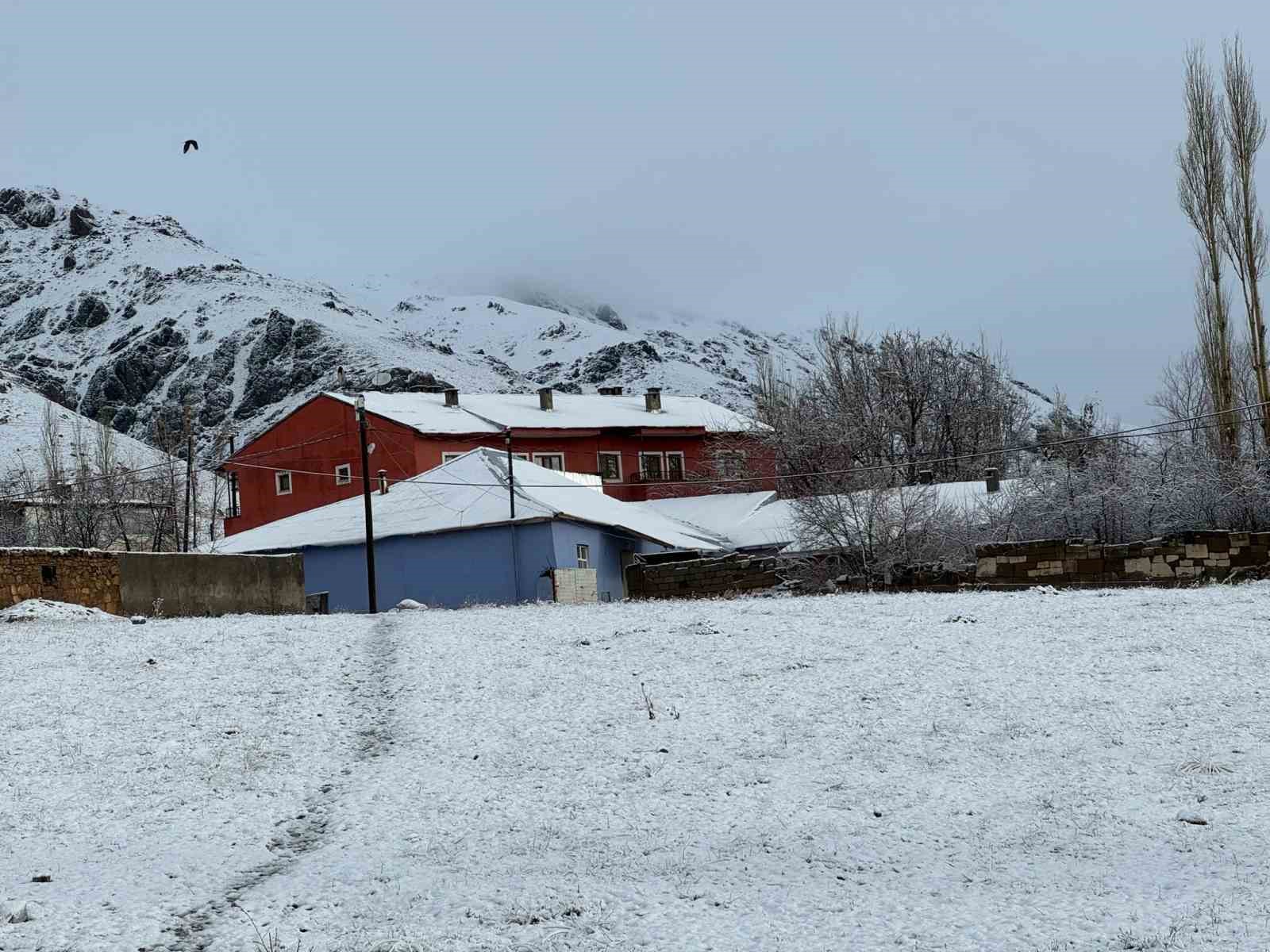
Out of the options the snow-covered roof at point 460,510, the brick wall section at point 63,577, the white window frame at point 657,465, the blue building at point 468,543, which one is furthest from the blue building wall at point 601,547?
the white window frame at point 657,465

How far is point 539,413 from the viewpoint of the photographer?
66.7 meters

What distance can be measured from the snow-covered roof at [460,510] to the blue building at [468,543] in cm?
5

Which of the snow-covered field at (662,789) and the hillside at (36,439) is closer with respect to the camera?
the snow-covered field at (662,789)

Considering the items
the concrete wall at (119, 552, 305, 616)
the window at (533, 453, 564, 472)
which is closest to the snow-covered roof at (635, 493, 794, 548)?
the window at (533, 453, 564, 472)

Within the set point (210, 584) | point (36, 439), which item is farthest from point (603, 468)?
point (36, 439)

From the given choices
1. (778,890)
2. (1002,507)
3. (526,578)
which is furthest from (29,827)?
(1002,507)

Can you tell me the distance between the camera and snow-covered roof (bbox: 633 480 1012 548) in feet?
159

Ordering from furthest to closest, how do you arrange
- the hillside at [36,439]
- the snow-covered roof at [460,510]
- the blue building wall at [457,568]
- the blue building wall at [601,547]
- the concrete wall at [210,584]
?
the hillside at [36,439]
the snow-covered roof at [460,510]
the blue building wall at [601,547]
the blue building wall at [457,568]
the concrete wall at [210,584]

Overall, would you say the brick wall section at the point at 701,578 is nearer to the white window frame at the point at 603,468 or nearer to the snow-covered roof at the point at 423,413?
the snow-covered roof at the point at 423,413

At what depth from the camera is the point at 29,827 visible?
10312 mm

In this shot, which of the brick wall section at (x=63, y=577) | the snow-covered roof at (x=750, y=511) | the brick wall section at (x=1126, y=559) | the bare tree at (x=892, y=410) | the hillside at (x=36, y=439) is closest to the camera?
the brick wall section at (x=63, y=577)

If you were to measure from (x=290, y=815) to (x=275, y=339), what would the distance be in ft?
585

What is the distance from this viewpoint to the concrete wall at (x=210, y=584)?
26234 mm

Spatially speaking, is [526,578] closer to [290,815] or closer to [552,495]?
[552,495]
